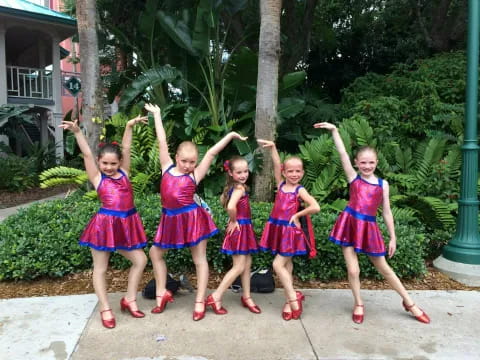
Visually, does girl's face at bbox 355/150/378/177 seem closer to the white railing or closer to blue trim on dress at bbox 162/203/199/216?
blue trim on dress at bbox 162/203/199/216

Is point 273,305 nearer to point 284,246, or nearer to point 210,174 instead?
point 284,246

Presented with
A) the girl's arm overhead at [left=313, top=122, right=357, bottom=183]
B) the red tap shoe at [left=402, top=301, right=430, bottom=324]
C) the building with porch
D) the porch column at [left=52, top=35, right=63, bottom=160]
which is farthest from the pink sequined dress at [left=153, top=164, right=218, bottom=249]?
the porch column at [left=52, top=35, right=63, bottom=160]

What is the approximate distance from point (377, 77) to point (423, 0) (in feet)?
17.6

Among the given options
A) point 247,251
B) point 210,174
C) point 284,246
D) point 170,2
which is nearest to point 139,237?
point 247,251

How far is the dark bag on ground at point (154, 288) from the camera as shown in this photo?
3920mm

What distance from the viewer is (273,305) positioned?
3811 millimetres

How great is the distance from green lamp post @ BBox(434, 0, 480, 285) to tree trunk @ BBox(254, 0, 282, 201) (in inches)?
87.4

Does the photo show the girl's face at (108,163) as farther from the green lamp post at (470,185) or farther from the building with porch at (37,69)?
the building with porch at (37,69)

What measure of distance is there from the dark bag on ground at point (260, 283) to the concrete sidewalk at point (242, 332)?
0.47ft

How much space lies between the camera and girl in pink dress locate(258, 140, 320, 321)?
343 cm

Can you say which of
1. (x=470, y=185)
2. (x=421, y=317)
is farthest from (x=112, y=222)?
(x=470, y=185)

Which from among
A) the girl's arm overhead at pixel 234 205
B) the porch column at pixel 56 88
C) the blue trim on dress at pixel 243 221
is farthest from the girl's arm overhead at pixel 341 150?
the porch column at pixel 56 88

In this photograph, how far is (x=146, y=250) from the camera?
4.59 metres

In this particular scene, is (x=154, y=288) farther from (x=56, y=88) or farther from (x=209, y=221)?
(x=56, y=88)
